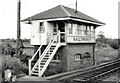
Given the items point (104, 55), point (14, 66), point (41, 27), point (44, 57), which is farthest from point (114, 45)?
point (14, 66)

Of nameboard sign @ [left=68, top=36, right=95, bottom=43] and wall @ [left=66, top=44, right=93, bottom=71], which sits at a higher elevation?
nameboard sign @ [left=68, top=36, right=95, bottom=43]

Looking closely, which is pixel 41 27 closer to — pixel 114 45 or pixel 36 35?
pixel 36 35

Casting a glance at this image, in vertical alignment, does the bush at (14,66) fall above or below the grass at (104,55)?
above

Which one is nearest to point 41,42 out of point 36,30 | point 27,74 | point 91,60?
point 36,30

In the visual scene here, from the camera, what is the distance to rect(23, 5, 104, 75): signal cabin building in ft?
56.0

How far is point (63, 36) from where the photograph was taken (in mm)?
18328

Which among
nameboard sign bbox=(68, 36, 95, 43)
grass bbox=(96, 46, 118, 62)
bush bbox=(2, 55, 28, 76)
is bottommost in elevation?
grass bbox=(96, 46, 118, 62)

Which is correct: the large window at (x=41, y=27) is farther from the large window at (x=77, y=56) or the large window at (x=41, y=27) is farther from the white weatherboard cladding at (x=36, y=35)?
the large window at (x=77, y=56)

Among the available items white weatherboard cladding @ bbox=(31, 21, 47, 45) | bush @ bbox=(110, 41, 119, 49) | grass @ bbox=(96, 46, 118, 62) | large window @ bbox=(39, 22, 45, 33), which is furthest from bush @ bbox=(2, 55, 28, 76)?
bush @ bbox=(110, 41, 119, 49)

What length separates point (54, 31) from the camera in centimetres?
1872

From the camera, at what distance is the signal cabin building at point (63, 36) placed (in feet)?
56.0

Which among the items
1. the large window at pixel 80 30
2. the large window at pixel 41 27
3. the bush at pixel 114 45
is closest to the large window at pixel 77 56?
the large window at pixel 80 30

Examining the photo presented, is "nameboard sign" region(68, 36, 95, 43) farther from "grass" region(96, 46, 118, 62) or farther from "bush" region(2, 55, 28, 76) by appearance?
"grass" region(96, 46, 118, 62)

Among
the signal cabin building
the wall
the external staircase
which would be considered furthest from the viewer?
the wall
